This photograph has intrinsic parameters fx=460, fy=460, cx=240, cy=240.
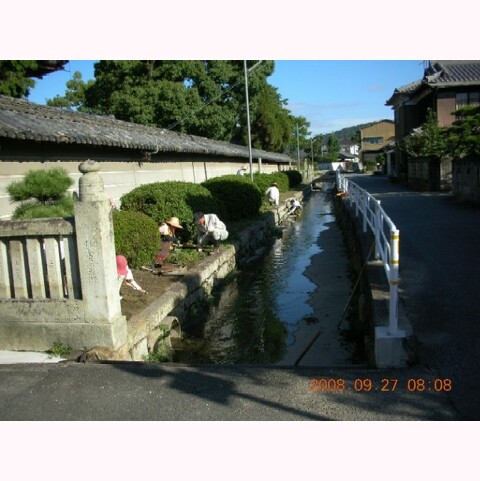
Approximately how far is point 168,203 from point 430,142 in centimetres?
1709

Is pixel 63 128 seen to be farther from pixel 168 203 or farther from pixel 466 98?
pixel 466 98

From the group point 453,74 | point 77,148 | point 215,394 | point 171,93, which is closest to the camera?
point 215,394

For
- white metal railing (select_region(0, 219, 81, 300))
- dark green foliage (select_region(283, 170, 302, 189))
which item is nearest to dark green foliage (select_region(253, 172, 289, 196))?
dark green foliage (select_region(283, 170, 302, 189))

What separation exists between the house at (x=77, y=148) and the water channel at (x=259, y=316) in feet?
12.4

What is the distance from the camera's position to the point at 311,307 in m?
8.18

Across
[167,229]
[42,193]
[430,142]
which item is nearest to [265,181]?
[430,142]

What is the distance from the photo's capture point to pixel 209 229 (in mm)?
9859

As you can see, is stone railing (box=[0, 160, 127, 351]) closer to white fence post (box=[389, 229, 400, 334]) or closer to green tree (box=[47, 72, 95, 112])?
white fence post (box=[389, 229, 400, 334])

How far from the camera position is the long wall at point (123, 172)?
7.54 metres

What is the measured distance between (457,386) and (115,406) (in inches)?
108

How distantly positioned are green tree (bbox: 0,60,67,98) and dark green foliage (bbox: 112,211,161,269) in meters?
13.8

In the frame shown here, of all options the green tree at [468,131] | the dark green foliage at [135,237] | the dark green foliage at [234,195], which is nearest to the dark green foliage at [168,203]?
the dark green foliage at [135,237]

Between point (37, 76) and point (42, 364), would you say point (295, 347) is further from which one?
point (37, 76)

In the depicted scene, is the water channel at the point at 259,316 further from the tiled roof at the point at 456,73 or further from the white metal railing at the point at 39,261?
the tiled roof at the point at 456,73
